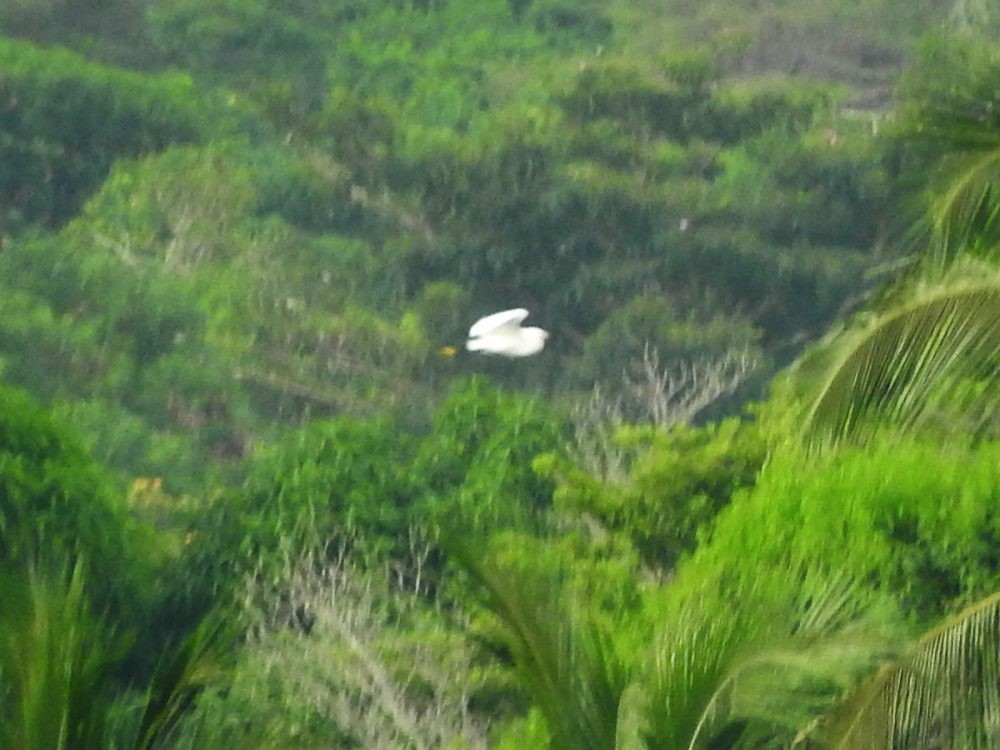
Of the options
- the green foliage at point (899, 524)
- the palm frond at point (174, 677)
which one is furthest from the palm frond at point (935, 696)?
the palm frond at point (174, 677)

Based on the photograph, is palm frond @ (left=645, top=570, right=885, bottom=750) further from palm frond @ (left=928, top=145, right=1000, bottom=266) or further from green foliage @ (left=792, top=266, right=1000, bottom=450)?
palm frond @ (left=928, top=145, right=1000, bottom=266)

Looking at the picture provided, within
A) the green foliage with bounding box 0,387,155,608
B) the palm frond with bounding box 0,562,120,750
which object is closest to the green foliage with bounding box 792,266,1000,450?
the palm frond with bounding box 0,562,120,750

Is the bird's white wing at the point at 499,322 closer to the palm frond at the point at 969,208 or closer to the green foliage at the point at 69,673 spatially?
the palm frond at the point at 969,208

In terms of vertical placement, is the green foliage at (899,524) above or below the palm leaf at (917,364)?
below

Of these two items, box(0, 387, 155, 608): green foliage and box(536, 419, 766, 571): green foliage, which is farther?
box(0, 387, 155, 608): green foliage

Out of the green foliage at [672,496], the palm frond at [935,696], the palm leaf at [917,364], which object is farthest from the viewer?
the green foliage at [672,496]

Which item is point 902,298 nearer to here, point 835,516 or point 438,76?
point 835,516

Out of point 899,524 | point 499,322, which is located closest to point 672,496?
point 899,524

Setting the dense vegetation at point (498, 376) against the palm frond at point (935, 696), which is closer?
the palm frond at point (935, 696)
